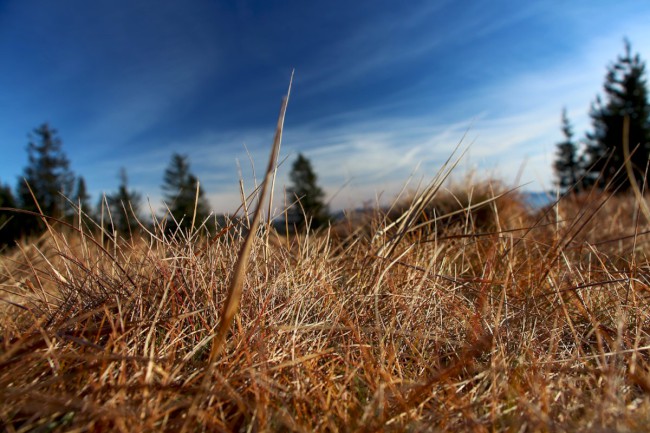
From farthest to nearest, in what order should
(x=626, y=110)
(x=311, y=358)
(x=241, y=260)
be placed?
(x=626, y=110) → (x=311, y=358) → (x=241, y=260)

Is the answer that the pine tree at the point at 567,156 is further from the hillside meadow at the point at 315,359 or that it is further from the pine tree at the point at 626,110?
the hillside meadow at the point at 315,359

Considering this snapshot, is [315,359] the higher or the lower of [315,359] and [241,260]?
the lower

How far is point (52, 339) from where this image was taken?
759mm

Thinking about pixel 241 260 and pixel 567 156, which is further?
pixel 567 156

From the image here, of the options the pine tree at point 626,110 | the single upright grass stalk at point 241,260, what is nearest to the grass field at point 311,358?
the single upright grass stalk at point 241,260

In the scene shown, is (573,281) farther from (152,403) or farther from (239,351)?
(152,403)

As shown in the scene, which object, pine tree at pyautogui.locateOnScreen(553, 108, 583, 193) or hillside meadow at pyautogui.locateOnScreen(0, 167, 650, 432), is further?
pine tree at pyautogui.locateOnScreen(553, 108, 583, 193)

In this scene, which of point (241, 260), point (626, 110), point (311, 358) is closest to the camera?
point (241, 260)

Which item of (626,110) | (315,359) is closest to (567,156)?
(626,110)

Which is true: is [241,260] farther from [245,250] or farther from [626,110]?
[626,110]

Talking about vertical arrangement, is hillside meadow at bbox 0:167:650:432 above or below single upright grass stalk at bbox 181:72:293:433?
below

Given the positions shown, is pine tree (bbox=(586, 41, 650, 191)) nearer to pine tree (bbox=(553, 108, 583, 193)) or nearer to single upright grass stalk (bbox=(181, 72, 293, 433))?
pine tree (bbox=(553, 108, 583, 193))

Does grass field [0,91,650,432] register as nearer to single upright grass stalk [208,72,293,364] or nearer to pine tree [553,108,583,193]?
single upright grass stalk [208,72,293,364]

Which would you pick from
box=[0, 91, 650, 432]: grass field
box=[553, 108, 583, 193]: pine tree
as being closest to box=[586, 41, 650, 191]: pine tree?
box=[553, 108, 583, 193]: pine tree
